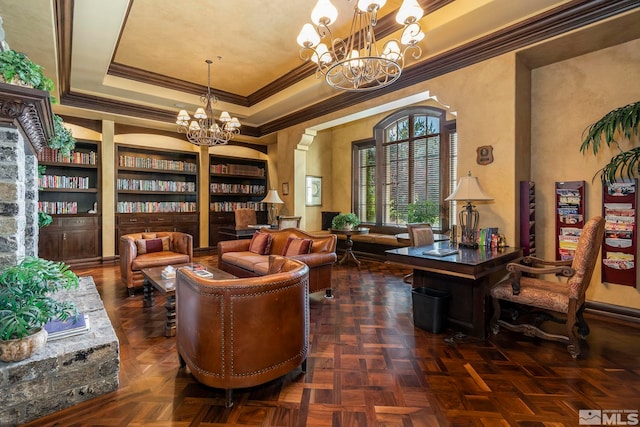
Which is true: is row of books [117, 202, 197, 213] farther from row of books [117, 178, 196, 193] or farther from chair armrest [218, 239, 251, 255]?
chair armrest [218, 239, 251, 255]

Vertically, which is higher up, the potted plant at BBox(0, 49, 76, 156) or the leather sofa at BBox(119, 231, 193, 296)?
the potted plant at BBox(0, 49, 76, 156)

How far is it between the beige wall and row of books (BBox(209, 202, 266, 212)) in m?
6.21

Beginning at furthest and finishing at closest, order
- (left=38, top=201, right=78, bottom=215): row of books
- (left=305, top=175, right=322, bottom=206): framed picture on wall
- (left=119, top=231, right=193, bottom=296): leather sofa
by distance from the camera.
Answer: (left=305, top=175, right=322, bottom=206): framed picture on wall, (left=38, top=201, right=78, bottom=215): row of books, (left=119, top=231, right=193, bottom=296): leather sofa

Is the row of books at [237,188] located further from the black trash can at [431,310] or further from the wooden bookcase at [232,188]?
the black trash can at [431,310]

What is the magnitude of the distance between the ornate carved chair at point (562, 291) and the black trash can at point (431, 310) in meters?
0.44

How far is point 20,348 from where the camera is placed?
1742 mm

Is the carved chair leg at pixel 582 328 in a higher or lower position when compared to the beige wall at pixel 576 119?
lower

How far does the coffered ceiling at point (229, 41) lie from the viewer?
2.97 m

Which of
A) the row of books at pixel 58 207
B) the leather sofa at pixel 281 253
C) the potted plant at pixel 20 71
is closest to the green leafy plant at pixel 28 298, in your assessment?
the potted plant at pixel 20 71

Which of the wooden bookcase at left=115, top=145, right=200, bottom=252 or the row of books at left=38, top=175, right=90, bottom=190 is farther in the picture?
the wooden bookcase at left=115, top=145, right=200, bottom=252

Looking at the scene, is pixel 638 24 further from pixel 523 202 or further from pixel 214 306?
pixel 214 306

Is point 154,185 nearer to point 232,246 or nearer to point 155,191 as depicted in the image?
point 155,191

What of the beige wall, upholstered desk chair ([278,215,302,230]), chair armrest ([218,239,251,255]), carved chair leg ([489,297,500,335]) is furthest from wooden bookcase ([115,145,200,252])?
the beige wall

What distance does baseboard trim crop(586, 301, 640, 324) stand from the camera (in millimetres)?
3092
